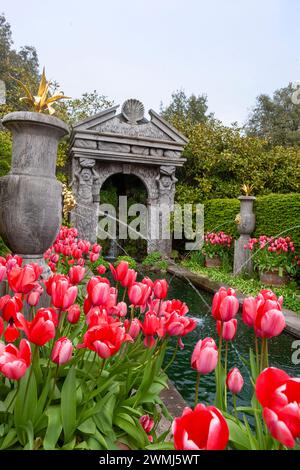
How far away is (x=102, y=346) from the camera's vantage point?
1059 millimetres

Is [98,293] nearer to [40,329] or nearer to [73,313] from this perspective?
[73,313]

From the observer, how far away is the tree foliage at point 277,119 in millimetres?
26841

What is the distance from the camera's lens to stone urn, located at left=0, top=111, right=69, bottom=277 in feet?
8.95

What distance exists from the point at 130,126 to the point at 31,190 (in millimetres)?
9378

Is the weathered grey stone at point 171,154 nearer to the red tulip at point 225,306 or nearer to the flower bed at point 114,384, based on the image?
the flower bed at point 114,384

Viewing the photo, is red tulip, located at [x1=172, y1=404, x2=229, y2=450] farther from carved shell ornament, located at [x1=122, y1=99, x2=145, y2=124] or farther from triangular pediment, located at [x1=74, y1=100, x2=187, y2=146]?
carved shell ornament, located at [x1=122, y1=99, x2=145, y2=124]

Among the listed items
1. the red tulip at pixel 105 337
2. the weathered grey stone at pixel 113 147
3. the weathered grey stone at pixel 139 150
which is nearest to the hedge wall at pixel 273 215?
the weathered grey stone at pixel 139 150

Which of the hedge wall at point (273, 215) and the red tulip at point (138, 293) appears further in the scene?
the hedge wall at point (273, 215)

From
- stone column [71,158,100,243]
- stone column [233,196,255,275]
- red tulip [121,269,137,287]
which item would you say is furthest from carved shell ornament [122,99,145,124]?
red tulip [121,269,137,287]

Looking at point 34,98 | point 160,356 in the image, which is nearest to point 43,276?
point 34,98

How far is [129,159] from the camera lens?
37.6 ft

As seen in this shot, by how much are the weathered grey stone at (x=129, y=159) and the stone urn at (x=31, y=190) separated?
8.01m

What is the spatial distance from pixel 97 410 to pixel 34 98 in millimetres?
2658
